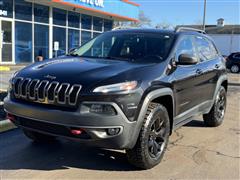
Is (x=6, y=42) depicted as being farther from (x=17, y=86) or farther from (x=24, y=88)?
(x=24, y=88)

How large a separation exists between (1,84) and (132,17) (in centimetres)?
1821

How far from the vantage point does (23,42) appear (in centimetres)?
1923

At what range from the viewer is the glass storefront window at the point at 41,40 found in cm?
2006

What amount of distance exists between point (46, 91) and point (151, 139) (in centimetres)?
143

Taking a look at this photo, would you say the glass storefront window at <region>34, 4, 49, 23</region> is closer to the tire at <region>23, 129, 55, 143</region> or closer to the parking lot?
the parking lot

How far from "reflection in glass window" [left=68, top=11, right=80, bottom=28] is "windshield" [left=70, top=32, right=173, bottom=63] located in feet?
56.8

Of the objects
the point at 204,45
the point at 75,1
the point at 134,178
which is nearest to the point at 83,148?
the point at 134,178

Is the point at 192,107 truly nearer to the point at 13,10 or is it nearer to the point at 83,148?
the point at 83,148

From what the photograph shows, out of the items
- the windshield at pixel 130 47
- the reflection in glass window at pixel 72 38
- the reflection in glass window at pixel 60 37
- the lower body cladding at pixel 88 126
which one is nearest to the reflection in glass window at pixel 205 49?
the windshield at pixel 130 47

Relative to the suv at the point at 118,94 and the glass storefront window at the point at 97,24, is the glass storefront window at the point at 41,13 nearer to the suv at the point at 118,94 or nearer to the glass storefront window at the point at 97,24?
the glass storefront window at the point at 97,24

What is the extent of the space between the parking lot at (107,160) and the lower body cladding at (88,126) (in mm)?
513

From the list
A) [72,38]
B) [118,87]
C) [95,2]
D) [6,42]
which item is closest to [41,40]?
[6,42]

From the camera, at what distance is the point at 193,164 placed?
472 cm

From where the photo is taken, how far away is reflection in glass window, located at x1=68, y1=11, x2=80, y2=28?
22589 mm
